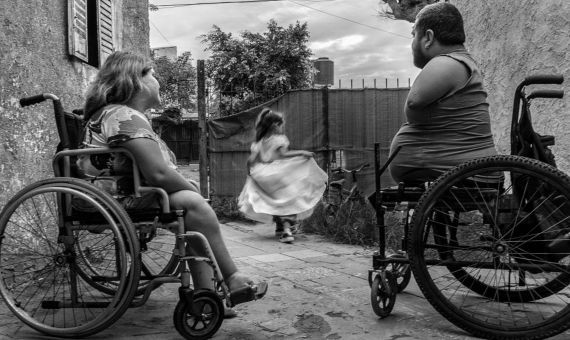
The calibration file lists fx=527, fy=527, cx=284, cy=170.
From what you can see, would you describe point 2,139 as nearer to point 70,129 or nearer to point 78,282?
point 70,129

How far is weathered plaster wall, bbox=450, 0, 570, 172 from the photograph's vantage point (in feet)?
12.6

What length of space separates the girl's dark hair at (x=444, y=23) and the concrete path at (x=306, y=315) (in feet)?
4.97

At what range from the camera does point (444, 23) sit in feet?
9.43

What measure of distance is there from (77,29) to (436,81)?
3.50 m

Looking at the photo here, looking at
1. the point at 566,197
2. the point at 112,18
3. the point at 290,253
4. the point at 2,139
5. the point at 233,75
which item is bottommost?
the point at 290,253

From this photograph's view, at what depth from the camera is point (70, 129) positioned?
2.83 m

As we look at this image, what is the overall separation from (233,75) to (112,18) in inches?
759

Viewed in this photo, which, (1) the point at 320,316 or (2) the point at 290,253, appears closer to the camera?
(1) the point at 320,316

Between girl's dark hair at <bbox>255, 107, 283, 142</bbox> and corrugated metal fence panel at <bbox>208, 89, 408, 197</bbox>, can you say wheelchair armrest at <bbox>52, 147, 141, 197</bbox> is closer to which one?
girl's dark hair at <bbox>255, 107, 283, 142</bbox>

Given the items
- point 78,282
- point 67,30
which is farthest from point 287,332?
point 67,30

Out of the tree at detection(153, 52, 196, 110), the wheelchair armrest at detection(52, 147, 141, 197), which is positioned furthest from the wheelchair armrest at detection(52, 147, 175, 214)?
the tree at detection(153, 52, 196, 110)

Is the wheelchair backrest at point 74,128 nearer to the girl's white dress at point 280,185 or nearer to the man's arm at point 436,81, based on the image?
the man's arm at point 436,81

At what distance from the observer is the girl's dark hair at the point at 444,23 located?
287 cm

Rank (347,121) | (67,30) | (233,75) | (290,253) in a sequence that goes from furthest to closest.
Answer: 1. (233,75)
2. (347,121)
3. (290,253)
4. (67,30)
